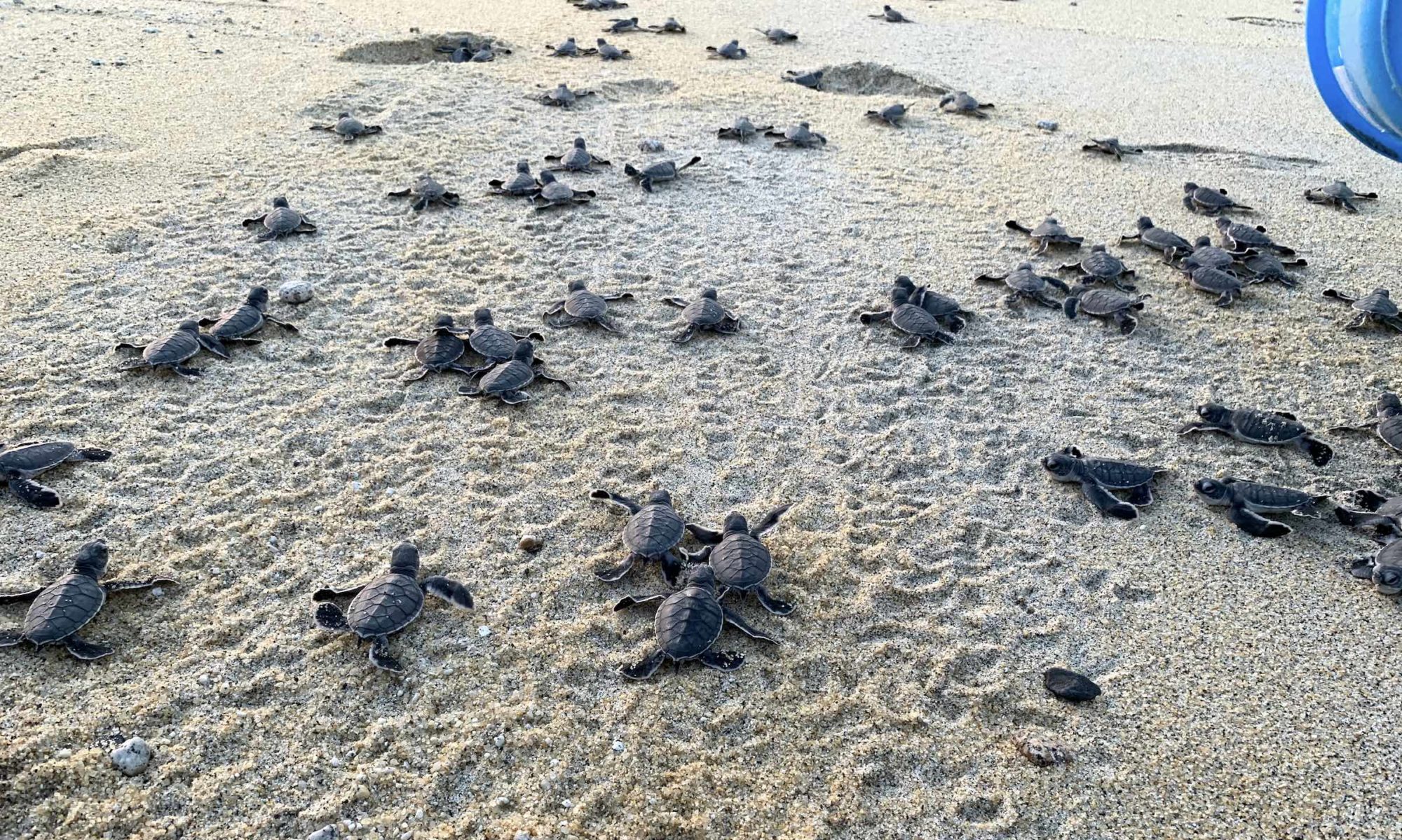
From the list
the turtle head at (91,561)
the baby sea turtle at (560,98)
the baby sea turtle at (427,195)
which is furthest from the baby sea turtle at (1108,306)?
the baby sea turtle at (560,98)

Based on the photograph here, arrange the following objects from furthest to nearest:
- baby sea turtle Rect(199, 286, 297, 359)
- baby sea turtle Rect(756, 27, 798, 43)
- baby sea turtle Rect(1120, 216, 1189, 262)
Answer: baby sea turtle Rect(756, 27, 798, 43) < baby sea turtle Rect(1120, 216, 1189, 262) < baby sea turtle Rect(199, 286, 297, 359)

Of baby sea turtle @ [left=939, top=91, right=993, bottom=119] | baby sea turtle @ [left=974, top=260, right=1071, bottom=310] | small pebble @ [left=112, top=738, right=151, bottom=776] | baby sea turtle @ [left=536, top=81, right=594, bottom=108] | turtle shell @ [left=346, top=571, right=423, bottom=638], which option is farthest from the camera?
baby sea turtle @ [left=939, top=91, right=993, bottom=119]

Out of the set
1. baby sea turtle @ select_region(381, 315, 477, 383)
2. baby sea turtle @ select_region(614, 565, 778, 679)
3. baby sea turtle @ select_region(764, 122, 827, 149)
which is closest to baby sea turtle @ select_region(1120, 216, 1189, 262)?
baby sea turtle @ select_region(764, 122, 827, 149)

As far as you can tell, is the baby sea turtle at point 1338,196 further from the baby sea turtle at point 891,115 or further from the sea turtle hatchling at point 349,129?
the sea turtle hatchling at point 349,129

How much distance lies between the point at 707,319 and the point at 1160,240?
2875 millimetres

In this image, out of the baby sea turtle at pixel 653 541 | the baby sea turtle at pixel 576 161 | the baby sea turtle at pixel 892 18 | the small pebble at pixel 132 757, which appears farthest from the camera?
the baby sea turtle at pixel 892 18

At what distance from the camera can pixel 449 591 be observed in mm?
2467

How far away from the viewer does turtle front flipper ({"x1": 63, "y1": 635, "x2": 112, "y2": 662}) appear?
2.21 meters

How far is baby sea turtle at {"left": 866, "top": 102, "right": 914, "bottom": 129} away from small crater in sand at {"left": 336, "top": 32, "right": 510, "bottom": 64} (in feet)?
13.1

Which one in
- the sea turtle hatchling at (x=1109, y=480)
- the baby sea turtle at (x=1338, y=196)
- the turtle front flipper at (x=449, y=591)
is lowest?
the turtle front flipper at (x=449, y=591)

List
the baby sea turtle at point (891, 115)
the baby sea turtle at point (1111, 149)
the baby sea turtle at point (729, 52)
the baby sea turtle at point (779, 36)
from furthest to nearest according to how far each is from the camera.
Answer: the baby sea turtle at point (779, 36)
the baby sea turtle at point (729, 52)
the baby sea turtle at point (891, 115)
the baby sea turtle at point (1111, 149)

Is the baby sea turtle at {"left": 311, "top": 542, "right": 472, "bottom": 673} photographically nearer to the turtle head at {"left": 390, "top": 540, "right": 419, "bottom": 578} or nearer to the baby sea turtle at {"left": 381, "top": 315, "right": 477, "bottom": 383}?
the turtle head at {"left": 390, "top": 540, "right": 419, "bottom": 578}

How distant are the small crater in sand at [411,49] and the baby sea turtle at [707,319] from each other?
5666mm

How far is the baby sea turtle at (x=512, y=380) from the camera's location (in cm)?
340
